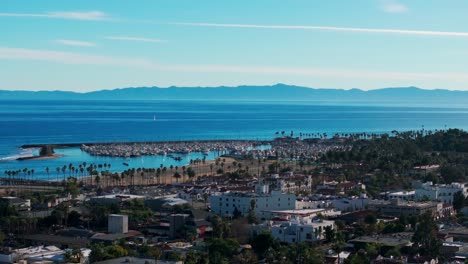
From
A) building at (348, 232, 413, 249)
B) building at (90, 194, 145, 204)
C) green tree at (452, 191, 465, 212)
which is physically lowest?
building at (90, 194, 145, 204)

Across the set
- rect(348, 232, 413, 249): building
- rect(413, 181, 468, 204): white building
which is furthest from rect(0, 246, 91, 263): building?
rect(413, 181, 468, 204): white building

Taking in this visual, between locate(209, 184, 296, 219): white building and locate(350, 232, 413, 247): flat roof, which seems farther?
locate(209, 184, 296, 219): white building

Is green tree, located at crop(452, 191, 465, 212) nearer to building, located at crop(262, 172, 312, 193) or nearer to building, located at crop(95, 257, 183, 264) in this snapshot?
building, located at crop(262, 172, 312, 193)

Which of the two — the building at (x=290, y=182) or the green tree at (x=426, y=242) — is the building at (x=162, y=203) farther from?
the green tree at (x=426, y=242)

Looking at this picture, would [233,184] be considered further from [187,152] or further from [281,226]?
[187,152]

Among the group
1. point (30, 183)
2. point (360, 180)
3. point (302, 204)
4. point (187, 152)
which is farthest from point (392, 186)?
point (187, 152)

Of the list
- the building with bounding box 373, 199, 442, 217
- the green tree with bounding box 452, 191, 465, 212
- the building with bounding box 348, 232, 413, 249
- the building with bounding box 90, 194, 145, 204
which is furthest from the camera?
the building with bounding box 90, 194, 145, 204
